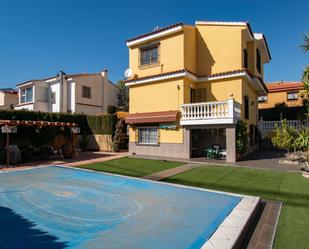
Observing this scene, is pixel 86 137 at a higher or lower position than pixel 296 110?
lower

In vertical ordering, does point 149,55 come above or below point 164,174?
above

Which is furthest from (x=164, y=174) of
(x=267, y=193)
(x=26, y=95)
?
(x=26, y=95)

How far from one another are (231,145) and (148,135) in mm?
9040

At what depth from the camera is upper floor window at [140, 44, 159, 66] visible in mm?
25334

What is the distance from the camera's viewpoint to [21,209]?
28.9ft

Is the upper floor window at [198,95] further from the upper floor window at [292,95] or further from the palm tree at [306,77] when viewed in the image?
the upper floor window at [292,95]

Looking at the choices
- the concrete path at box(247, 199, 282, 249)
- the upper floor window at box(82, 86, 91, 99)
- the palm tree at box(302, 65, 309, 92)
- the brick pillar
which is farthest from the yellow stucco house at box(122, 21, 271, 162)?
the upper floor window at box(82, 86, 91, 99)

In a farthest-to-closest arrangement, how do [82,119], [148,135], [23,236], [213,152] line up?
[82,119] < [148,135] < [213,152] < [23,236]

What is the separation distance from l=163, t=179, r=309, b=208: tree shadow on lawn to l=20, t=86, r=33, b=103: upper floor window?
126ft

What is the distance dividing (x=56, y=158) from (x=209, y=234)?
2157 cm

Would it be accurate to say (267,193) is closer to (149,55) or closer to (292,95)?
(149,55)

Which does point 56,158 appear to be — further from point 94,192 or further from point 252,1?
point 252,1

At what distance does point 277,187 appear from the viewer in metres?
11.1

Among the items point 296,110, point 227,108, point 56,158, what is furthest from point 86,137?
point 296,110
